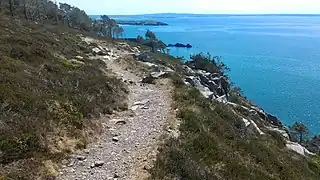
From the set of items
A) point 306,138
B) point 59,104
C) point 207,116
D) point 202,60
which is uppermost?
point 59,104

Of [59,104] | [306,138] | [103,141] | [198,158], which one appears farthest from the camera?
[306,138]

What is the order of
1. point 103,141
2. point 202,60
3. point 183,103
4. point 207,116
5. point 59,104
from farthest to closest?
point 202,60 < point 183,103 < point 207,116 < point 59,104 < point 103,141

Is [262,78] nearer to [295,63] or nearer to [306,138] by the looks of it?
[295,63]

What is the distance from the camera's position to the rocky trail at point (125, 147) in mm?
12172

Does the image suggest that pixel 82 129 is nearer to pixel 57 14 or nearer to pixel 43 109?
pixel 43 109

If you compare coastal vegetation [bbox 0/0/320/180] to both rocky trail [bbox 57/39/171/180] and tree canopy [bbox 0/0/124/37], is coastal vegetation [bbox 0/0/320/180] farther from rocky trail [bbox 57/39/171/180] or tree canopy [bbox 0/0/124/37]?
tree canopy [bbox 0/0/124/37]

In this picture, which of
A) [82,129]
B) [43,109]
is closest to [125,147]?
[82,129]

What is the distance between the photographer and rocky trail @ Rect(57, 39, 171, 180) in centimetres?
1217

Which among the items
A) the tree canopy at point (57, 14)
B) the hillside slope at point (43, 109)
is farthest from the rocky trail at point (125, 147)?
the tree canopy at point (57, 14)

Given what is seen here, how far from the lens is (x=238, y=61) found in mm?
151250

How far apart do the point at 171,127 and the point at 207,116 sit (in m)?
3.89

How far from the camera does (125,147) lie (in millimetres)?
14820

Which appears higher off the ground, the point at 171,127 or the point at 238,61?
the point at 171,127

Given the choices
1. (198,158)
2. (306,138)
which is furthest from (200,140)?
(306,138)
